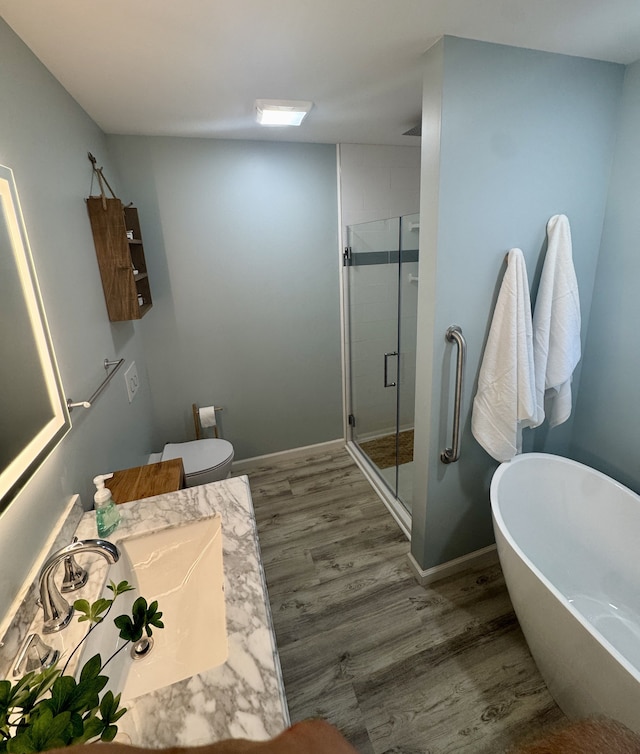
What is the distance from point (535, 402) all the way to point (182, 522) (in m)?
1.49

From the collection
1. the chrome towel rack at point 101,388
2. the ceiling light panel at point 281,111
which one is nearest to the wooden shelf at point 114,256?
the chrome towel rack at point 101,388

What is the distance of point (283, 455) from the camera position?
299 cm

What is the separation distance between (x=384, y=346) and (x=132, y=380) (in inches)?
64.6

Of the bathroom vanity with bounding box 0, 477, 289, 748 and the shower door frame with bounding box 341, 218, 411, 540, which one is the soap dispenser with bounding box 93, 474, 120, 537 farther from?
the shower door frame with bounding box 341, 218, 411, 540

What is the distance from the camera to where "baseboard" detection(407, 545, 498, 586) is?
1.89m

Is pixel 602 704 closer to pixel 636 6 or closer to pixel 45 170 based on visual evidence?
pixel 636 6

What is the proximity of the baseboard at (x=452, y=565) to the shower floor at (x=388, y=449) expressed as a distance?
0.65 meters

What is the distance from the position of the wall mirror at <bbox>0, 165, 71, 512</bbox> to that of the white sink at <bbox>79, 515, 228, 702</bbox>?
374 mm

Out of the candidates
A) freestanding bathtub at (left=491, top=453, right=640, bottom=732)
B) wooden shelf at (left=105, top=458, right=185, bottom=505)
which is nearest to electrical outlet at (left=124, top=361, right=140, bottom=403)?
wooden shelf at (left=105, top=458, right=185, bottom=505)

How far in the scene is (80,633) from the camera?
818 mm

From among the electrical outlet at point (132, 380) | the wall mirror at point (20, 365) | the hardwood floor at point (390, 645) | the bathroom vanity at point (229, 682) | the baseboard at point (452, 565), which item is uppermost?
the wall mirror at point (20, 365)

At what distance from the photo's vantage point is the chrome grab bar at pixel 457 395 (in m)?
1.50

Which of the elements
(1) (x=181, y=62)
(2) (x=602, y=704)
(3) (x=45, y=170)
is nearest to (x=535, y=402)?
(2) (x=602, y=704)

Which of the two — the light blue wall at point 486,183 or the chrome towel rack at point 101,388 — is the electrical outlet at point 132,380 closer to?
the chrome towel rack at point 101,388
